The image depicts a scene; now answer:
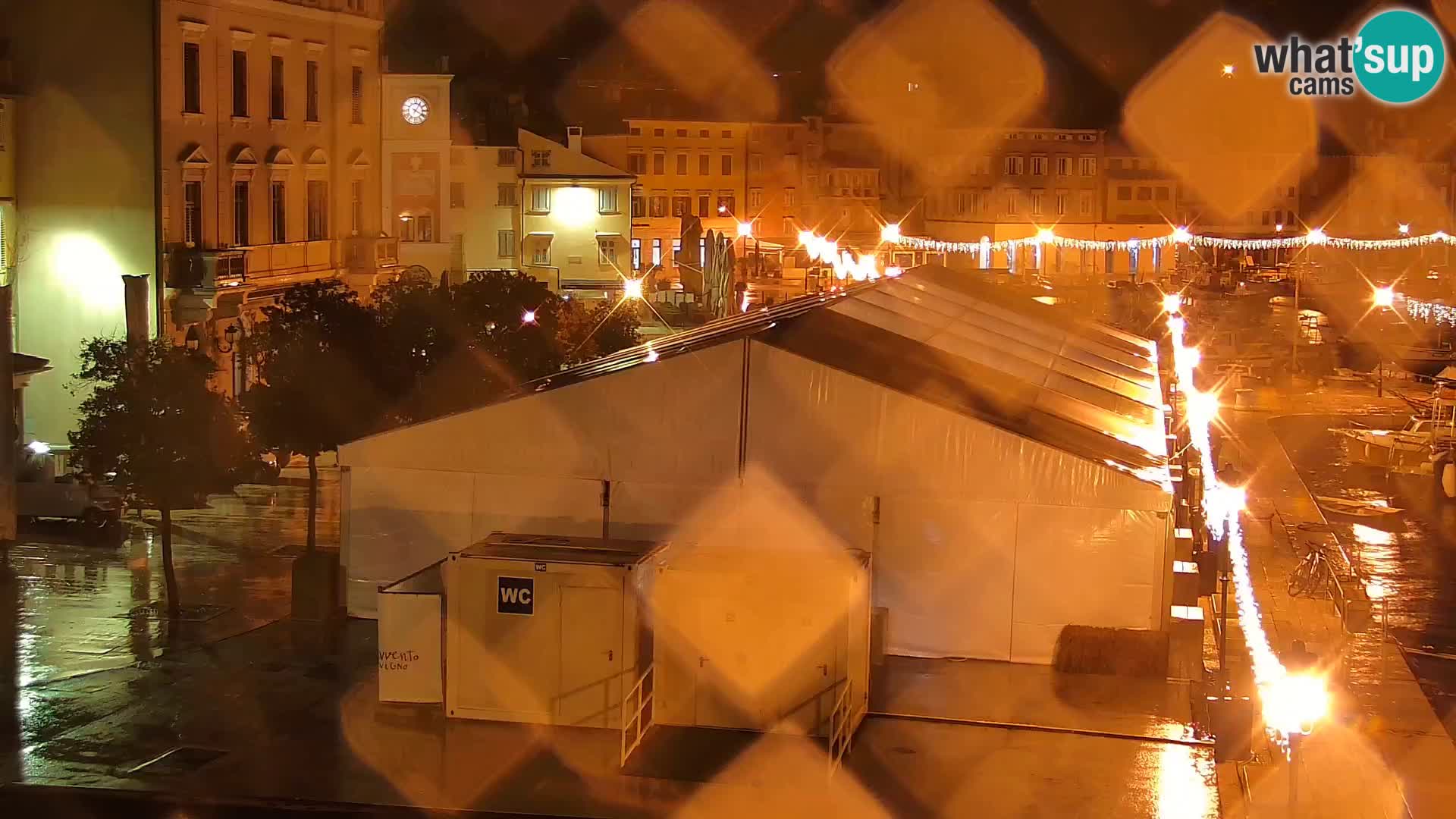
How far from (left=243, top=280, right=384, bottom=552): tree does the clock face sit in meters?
19.2

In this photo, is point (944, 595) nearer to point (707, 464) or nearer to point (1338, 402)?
point (707, 464)

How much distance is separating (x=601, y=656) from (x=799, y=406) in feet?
11.7

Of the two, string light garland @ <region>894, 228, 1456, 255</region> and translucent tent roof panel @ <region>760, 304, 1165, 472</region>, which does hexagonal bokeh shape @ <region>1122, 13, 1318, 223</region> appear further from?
translucent tent roof panel @ <region>760, 304, 1165, 472</region>

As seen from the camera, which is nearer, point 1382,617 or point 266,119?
point 1382,617

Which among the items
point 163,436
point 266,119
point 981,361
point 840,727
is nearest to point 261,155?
point 266,119

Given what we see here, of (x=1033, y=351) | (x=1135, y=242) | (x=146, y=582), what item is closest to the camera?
(x=146, y=582)

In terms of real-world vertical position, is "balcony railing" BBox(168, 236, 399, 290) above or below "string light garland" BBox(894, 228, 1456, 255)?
below

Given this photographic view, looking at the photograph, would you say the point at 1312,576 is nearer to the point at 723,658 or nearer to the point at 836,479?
the point at 836,479

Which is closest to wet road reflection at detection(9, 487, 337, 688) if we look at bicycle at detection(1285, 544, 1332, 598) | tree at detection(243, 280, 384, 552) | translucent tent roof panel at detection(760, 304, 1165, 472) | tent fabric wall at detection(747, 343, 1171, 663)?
tree at detection(243, 280, 384, 552)

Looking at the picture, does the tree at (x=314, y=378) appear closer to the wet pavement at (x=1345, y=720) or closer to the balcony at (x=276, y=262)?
the balcony at (x=276, y=262)

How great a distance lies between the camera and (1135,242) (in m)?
78.1

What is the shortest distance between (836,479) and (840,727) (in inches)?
142

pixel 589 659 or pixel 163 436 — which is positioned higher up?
pixel 163 436

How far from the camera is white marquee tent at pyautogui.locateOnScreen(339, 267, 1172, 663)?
15680 mm
